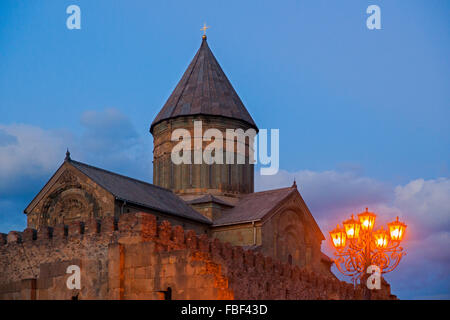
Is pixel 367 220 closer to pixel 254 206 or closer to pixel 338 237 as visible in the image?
pixel 338 237

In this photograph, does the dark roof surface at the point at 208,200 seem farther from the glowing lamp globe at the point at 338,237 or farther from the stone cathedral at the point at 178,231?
the glowing lamp globe at the point at 338,237

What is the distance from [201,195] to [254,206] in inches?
117

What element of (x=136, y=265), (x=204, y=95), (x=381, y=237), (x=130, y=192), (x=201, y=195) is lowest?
(x=136, y=265)

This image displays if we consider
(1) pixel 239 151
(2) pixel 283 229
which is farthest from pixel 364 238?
(1) pixel 239 151

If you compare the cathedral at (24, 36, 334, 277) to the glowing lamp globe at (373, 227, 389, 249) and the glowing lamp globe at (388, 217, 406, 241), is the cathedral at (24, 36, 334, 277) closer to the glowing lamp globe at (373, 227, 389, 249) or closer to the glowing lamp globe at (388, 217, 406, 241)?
the glowing lamp globe at (373, 227, 389, 249)

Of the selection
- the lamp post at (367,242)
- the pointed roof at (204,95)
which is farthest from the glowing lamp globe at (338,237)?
the pointed roof at (204,95)

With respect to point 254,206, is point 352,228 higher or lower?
lower

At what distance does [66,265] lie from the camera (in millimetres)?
23656

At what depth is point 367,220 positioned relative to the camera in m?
23.4

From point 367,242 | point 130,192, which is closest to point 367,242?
point 367,242

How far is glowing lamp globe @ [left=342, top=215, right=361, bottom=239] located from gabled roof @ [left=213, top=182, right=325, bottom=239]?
1168 cm

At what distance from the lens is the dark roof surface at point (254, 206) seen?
35.9m
